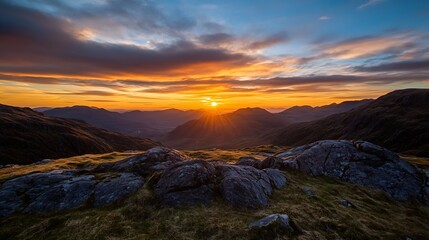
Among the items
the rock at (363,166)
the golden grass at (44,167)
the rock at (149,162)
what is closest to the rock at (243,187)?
the rock at (149,162)

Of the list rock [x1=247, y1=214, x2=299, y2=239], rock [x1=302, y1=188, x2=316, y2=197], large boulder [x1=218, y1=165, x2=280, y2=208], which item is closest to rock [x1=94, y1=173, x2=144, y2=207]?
large boulder [x1=218, y1=165, x2=280, y2=208]

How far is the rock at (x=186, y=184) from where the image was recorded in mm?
26667

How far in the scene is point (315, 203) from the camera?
29.1m

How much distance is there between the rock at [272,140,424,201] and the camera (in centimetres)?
3856

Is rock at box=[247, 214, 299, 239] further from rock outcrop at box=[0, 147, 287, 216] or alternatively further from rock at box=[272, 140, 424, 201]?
rock at box=[272, 140, 424, 201]

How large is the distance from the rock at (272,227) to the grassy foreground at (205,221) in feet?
2.54

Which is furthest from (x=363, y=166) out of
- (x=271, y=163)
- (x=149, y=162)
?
(x=149, y=162)

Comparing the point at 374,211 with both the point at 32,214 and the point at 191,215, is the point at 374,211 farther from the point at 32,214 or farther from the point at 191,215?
the point at 32,214

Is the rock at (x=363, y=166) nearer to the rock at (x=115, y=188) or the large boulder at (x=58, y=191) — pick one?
the rock at (x=115, y=188)

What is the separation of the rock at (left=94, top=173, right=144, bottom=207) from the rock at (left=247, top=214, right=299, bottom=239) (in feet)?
49.9

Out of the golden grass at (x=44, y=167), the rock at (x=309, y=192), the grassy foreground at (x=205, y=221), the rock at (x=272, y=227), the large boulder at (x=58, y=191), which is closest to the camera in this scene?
the rock at (x=272, y=227)

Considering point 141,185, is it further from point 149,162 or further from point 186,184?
point 149,162

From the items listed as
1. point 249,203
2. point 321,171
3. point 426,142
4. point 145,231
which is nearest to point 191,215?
point 145,231

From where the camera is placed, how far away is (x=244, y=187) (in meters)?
27.6
